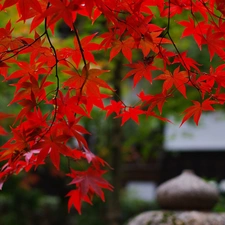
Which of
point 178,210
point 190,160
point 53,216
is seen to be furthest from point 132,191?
point 178,210

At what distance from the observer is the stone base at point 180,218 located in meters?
3.91

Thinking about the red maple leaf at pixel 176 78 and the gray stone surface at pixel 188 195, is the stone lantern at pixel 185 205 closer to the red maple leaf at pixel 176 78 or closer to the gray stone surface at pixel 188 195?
the gray stone surface at pixel 188 195

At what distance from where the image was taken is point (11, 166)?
1829 millimetres

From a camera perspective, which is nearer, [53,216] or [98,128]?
[98,128]

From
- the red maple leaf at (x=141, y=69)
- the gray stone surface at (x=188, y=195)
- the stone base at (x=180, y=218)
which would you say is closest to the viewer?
the red maple leaf at (x=141, y=69)

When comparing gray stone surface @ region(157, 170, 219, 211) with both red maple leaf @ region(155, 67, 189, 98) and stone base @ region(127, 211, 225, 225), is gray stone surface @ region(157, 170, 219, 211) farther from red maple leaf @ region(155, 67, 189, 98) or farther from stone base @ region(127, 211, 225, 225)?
red maple leaf @ region(155, 67, 189, 98)

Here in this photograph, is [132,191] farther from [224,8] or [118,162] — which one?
[224,8]

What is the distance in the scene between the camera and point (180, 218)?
13.0ft

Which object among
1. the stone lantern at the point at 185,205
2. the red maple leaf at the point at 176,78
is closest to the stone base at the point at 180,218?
the stone lantern at the point at 185,205

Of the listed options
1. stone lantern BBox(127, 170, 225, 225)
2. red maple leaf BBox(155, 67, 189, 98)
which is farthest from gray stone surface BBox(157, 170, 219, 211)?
red maple leaf BBox(155, 67, 189, 98)

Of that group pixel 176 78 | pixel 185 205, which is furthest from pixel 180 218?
pixel 176 78

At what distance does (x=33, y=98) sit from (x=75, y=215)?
7.26m

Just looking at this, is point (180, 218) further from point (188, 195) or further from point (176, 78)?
point (176, 78)

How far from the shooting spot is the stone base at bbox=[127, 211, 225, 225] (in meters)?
3.91
